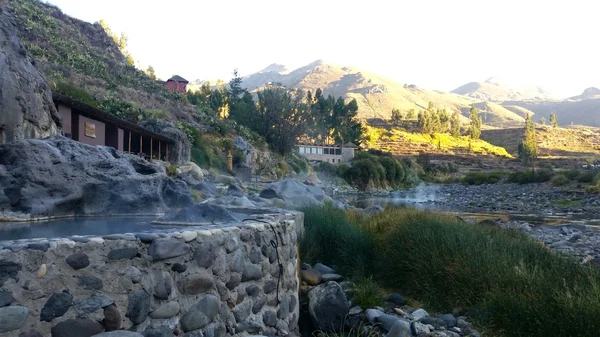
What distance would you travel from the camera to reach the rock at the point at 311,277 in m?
7.58

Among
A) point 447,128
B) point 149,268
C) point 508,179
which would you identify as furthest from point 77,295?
point 447,128

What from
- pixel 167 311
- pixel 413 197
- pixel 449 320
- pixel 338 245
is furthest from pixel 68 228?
pixel 413 197

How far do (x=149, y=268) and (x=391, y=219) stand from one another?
728 cm

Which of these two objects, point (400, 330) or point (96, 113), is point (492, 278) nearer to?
point (400, 330)

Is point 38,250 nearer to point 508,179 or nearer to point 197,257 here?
point 197,257

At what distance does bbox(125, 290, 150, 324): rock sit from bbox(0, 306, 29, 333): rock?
76cm

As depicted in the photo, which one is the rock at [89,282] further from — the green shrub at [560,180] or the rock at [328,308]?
the green shrub at [560,180]

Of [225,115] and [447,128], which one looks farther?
[447,128]

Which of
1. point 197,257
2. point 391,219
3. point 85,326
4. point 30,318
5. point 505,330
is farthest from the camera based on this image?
point 391,219

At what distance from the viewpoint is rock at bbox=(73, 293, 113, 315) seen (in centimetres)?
356

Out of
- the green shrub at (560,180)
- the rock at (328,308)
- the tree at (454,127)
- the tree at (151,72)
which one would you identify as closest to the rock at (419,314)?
the rock at (328,308)

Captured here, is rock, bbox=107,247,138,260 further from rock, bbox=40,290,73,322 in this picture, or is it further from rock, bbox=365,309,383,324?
rock, bbox=365,309,383,324

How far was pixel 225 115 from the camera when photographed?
209 feet

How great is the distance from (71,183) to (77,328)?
453cm
